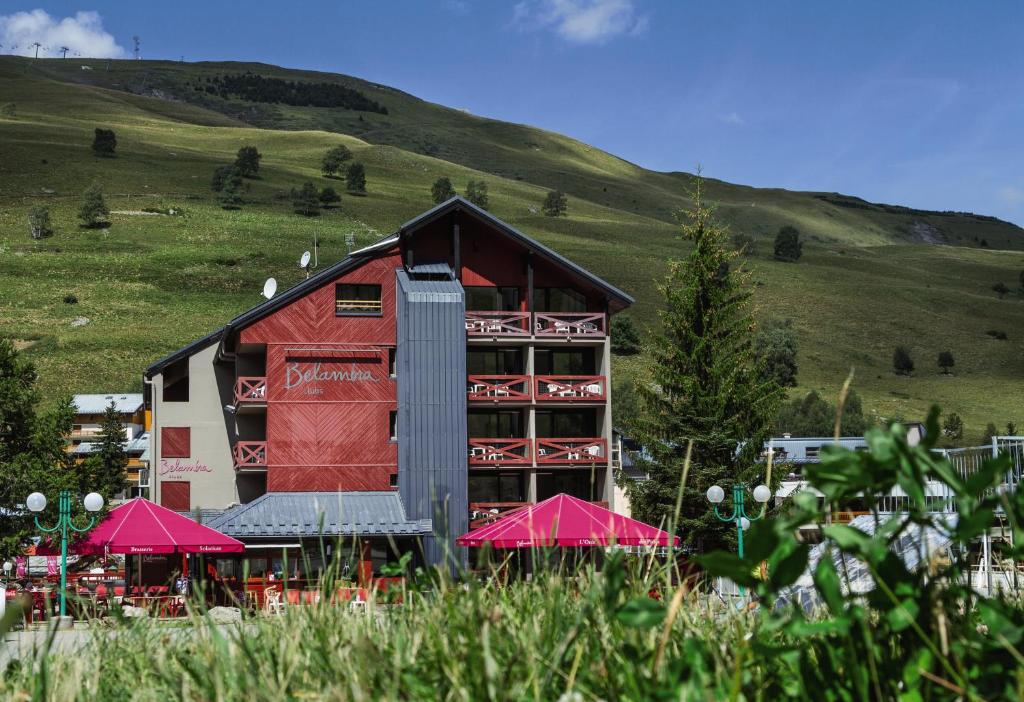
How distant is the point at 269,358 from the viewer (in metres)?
38.3

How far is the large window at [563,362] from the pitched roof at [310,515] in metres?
6.56

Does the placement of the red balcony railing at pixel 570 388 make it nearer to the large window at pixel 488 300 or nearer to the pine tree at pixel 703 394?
the pine tree at pixel 703 394

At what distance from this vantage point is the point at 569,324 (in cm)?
3912

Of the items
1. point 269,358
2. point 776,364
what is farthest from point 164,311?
point 269,358


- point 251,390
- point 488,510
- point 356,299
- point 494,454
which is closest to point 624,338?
point 356,299

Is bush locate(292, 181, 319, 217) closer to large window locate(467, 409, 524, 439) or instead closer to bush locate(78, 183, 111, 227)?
bush locate(78, 183, 111, 227)

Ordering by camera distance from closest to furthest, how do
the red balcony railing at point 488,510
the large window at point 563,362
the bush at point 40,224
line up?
the red balcony railing at point 488,510 → the large window at point 563,362 → the bush at point 40,224

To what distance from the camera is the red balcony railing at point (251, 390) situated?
38.5 m

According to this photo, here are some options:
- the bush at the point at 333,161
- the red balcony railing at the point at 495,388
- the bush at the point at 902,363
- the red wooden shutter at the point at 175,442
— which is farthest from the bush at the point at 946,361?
the bush at the point at 333,161

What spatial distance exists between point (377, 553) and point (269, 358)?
6.61 meters

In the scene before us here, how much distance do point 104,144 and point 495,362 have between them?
5253 inches

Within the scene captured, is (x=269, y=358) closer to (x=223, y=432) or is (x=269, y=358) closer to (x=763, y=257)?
(x=223, y=432)

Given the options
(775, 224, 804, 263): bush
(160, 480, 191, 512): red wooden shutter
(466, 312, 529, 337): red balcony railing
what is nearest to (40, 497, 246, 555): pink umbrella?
(466, 312, 529, 337): red balcony railing

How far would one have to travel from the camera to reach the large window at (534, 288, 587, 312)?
4041 cm
